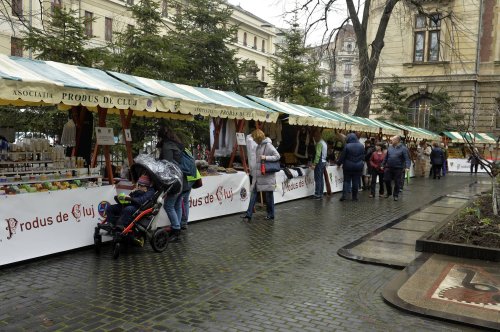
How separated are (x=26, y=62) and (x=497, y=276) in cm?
727

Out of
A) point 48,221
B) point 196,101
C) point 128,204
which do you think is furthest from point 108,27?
point 128,204

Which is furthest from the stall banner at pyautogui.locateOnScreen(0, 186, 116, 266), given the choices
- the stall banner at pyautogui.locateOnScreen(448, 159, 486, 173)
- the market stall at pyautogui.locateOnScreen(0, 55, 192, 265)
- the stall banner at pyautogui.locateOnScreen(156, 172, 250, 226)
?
the stall banner at pyautogui.locateOnScreen(448, 159, 486, 173)

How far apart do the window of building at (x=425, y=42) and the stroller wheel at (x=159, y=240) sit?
39.9 metres

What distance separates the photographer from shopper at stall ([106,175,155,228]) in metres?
6.65

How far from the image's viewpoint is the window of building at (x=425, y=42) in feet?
136

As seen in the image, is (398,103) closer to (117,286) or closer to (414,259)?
(414,259)

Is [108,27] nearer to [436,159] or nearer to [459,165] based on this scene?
[436,159]

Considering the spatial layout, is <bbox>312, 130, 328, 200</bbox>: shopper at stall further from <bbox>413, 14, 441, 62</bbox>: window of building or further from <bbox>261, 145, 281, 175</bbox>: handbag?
<bbox>413, 14, 441, 62</bbox>: window of building

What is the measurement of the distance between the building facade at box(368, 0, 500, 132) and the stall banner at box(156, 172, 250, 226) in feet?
98.9

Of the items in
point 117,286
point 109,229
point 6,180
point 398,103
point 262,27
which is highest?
point 262,27

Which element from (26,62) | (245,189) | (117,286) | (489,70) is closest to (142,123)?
(245,189)

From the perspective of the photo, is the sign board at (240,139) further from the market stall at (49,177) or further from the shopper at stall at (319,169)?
the market stall at (49,177)

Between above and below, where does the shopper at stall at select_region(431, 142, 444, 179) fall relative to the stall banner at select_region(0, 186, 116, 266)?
above

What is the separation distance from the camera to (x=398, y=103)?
39.0 metres
